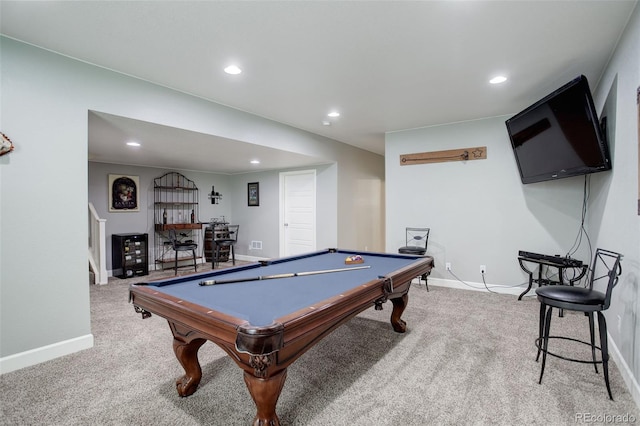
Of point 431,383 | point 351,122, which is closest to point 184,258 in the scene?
point 351,122

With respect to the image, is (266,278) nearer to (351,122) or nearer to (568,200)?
(351,122)

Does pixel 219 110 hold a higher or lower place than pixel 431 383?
higher

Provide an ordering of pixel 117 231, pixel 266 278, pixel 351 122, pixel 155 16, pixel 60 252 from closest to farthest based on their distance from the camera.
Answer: pixel 155 16 < pixel 266 278 < pixel 60 252 < pixel 351 122 < pixel 117 231

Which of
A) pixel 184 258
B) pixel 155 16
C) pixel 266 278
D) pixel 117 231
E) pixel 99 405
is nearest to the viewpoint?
pixel 99 405

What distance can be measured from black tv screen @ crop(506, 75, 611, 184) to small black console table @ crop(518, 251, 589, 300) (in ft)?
2.97

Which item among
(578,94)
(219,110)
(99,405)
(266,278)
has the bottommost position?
(99,405)

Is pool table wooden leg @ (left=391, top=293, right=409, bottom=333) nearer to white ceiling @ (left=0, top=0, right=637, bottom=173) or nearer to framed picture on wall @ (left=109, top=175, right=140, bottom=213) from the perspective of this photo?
white ceiling @ (left=0, top=0, right=637, bottom=173)

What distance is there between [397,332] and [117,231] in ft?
17.8

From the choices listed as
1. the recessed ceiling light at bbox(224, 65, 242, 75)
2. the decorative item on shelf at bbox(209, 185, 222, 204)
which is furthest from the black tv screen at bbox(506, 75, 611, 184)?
the decorative item on shelf at bbox(209, 185, 222, 204)

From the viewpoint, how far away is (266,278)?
7.18 ft

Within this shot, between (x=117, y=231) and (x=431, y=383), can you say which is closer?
(x=431, y=383)

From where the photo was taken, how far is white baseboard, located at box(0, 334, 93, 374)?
223 centimetres

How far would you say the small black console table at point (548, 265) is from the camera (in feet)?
11.0

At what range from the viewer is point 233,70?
9.14 feet
